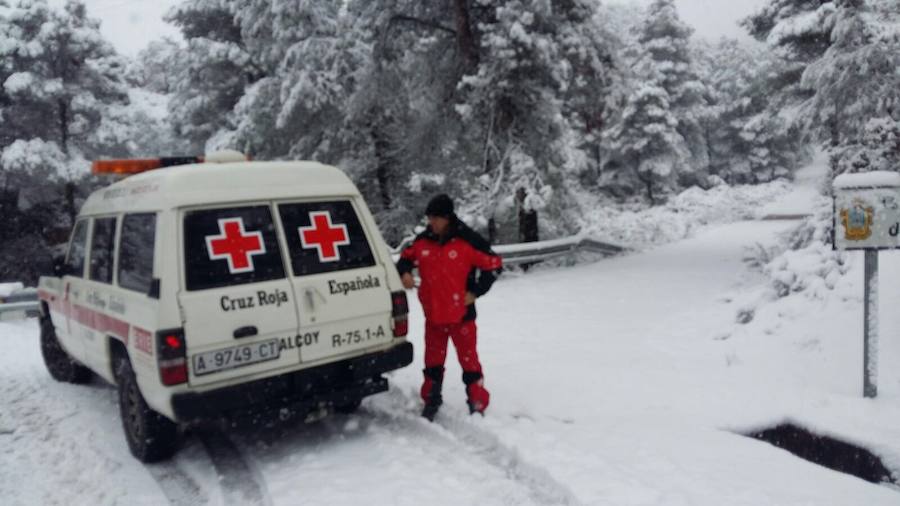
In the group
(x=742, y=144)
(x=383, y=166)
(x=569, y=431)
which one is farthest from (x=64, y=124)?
(x=742, y=144)

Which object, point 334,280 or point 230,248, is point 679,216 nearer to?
point 334,280

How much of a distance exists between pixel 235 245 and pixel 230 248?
0.15 feet

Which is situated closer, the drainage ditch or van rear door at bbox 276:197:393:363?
the drainage ditch

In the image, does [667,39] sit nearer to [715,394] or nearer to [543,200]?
[543,200]

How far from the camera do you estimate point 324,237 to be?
5.30 m

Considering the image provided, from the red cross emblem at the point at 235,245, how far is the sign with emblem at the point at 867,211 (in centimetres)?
455

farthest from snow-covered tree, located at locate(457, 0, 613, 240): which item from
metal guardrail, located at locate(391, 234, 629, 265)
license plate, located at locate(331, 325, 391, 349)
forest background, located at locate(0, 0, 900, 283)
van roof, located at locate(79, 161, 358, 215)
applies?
license plate, located at locate(331, 325, 391, 349)

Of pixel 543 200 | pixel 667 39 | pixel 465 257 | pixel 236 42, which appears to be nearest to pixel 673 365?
pixel 465 257

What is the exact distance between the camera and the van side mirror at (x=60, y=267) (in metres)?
6.80

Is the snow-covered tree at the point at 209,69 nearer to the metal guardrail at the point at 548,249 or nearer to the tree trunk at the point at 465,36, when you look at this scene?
the tree trunk at the point at 465,36

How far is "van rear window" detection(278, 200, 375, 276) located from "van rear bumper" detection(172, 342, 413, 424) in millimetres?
765

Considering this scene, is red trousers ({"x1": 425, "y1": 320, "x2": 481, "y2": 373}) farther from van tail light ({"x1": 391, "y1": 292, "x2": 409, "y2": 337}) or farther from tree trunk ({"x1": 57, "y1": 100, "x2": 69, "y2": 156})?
tree trunk ({"x1": 57, "y1": 100, "x2": 69, "y2": 156})

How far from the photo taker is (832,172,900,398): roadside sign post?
16.9 ft

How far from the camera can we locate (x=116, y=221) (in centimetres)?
571
